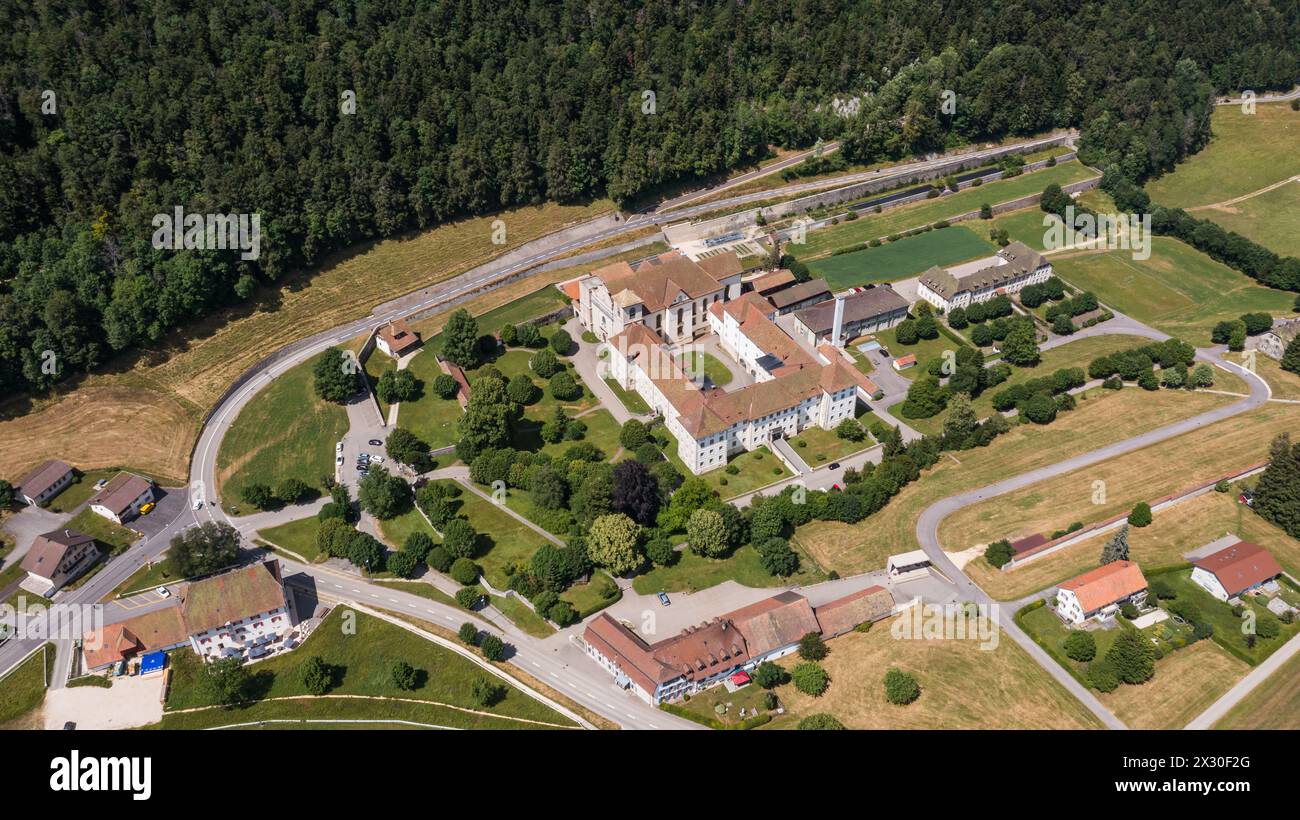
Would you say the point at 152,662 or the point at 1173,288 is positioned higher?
the point at 1173,288

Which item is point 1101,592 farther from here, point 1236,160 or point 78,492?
point 1236,160

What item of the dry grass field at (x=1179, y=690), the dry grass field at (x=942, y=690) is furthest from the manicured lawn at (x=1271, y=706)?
the dry grass field at (x=942, y=690)

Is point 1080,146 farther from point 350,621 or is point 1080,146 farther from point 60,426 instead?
point 60,426

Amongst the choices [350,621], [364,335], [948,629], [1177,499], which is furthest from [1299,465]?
[364,335]

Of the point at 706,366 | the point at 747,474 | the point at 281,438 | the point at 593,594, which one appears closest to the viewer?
the point at 593,594

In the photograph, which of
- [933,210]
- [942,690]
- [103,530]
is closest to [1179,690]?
[942,690]

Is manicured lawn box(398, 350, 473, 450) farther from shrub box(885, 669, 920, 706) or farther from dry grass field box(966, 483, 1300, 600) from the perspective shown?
dry grass field box(966, 483, 1300, 600)
